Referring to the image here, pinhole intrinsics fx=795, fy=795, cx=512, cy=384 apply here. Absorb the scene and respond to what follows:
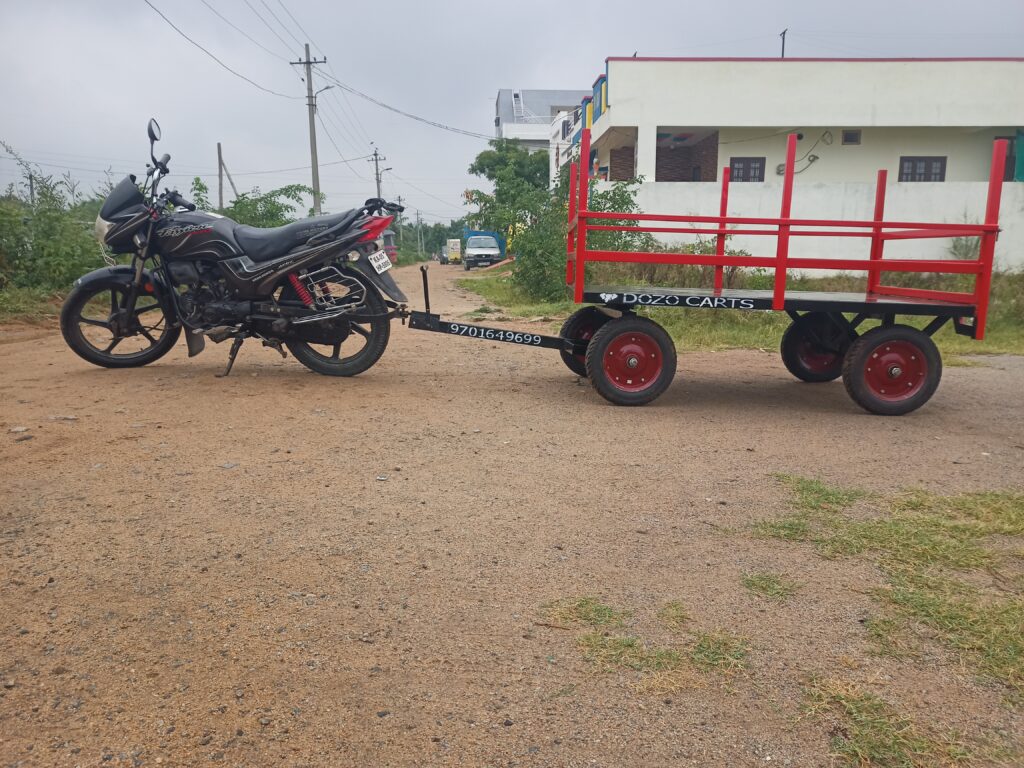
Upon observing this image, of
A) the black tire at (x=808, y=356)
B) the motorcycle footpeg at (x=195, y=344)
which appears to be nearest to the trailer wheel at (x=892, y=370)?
the black tire at (x=808, y=356)

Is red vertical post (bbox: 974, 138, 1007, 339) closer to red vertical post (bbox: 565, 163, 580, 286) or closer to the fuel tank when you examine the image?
red vertical post (bbox: 565, 163, 580, 286)

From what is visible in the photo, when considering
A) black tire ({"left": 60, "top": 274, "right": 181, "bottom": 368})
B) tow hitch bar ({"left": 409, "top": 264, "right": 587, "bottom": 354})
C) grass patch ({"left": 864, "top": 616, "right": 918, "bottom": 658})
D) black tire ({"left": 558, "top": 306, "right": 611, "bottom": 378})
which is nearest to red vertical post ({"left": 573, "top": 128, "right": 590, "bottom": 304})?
tow hitch bar ({"left": 409, "top": 264, "right": 587, "bottom": 354})

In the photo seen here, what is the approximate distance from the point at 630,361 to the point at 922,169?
2396 cm

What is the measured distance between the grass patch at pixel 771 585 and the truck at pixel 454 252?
56.3 m

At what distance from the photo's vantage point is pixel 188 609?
2805 mm

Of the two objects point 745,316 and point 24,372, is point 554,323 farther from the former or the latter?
point 24,372

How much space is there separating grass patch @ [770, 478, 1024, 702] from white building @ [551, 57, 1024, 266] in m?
17.1

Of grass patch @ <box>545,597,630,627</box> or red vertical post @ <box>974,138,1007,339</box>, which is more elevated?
red vertical post @ <box>974,138,1007,339</box>

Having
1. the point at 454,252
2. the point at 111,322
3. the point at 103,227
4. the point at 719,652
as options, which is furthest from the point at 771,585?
the point at 454,252

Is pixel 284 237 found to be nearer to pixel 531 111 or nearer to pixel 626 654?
pixel 626 654

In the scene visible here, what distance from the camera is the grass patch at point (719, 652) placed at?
2516 millimetres

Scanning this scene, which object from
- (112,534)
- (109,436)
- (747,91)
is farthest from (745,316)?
(747,91)

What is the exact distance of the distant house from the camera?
73.5 meters

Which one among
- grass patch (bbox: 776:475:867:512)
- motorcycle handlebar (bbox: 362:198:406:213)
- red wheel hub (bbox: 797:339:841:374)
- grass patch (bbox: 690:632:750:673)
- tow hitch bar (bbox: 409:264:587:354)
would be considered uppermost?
motorcycle handlebar (bbox: 362:198:406:213)
